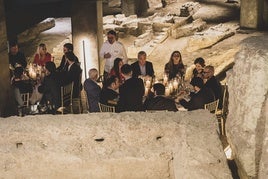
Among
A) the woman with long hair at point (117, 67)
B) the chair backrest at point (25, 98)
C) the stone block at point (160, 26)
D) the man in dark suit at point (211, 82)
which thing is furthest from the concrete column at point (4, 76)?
the stone block at point (160, 26)

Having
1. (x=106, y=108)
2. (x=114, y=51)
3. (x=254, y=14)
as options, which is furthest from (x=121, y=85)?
(x=254, y=14)

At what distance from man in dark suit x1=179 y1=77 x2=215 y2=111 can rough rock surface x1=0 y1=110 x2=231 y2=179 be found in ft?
10.1

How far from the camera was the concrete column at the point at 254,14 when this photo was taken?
15.1 meters

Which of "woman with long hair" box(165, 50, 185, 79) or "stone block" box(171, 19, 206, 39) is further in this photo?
"stone block" box(171, 19, 206, 39)

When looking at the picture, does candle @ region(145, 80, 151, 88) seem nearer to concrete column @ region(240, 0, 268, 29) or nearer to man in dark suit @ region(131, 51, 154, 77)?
man in dark suit @ region(131, 51, 154, 77)

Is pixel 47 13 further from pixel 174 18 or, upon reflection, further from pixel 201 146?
pixel 201 146

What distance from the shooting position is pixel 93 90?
332 inches

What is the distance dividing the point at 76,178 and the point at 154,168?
717 mm

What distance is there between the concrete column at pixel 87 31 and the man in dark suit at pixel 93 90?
3.33 metres

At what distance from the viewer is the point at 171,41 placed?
15.3 meters

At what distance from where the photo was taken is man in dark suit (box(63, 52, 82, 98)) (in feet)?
30.1

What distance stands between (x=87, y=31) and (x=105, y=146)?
7520mm

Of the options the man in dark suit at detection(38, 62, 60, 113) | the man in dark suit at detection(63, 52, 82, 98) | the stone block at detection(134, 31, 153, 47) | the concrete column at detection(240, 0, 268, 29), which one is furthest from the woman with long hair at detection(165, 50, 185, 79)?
the concrete column at detection(240, 0, 268, 29)

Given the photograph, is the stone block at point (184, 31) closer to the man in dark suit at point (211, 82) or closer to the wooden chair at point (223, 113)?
the wooden chair at point (223, 113)
